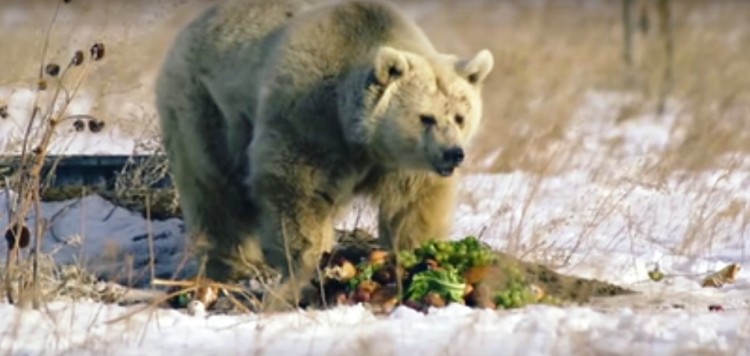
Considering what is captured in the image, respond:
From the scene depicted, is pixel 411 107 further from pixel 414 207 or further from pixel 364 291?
pixel 364 291

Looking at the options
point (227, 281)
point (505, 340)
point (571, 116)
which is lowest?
point (505, 340)

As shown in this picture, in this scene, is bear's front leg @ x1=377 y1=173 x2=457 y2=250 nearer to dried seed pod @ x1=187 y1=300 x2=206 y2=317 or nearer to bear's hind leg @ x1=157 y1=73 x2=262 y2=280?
bear's hind leg @ x1=157 y1=73 x2=262 y2=280

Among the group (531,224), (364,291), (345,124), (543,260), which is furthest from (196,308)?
(531,224)

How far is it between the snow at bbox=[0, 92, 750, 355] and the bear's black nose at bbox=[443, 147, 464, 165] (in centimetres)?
44

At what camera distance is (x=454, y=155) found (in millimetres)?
7809

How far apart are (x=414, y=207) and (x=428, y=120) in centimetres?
56

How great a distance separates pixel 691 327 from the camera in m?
6.20

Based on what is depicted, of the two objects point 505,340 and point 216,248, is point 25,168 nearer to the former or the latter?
point 216,248

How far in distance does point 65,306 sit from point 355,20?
236 centimetres

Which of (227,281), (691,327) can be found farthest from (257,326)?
(227,281)

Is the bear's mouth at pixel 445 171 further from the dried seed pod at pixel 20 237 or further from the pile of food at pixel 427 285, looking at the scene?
the dried seed pod at pixel 20 237

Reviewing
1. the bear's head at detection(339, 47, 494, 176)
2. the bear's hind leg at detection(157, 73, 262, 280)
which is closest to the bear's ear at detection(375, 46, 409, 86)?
the bear's head at detection(339, 47, 494, 176)

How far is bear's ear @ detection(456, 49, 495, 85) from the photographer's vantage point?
26.9 ft

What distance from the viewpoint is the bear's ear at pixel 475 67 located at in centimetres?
820
